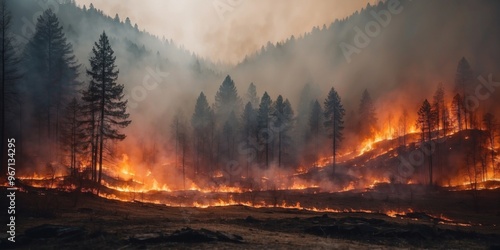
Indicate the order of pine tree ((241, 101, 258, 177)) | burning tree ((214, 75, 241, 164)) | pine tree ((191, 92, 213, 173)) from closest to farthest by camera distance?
pine tree ((241, 101, 258, 177)) < pine tree ((191, 92, 213, 173)) < burning tree ((214, 75, 241, 164))

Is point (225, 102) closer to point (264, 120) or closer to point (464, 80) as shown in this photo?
point (264, 120)

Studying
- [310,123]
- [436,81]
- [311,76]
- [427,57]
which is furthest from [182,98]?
[427,57]

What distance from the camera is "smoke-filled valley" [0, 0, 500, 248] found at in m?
40.2

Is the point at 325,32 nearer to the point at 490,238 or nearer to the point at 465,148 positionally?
the point at 465,148

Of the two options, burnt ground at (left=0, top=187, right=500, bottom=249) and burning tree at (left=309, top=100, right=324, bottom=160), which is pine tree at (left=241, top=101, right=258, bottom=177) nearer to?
burning tree at (left=309, top=100, right=324, bottom=160)

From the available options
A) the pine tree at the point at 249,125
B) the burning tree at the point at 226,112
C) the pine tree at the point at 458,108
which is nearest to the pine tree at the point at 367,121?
the pine tree at the point at 458,108

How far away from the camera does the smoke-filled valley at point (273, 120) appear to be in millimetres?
40156

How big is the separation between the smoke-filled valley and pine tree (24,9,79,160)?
0.26m

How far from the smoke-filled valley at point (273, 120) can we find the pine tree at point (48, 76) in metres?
0.26

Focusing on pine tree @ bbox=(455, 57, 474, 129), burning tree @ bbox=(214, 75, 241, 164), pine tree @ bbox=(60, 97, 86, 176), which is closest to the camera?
pine tree @ bbox=(60, 97, 86, 176)

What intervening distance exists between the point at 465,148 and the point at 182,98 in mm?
88317

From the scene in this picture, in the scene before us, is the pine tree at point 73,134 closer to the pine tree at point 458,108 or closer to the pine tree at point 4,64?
the pine tree at point 4,64

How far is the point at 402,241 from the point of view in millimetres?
14359

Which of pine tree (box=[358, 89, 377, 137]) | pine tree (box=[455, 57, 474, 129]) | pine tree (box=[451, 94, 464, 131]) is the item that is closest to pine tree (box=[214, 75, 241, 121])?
pine tree (box=[358, 89, 377, 137])
